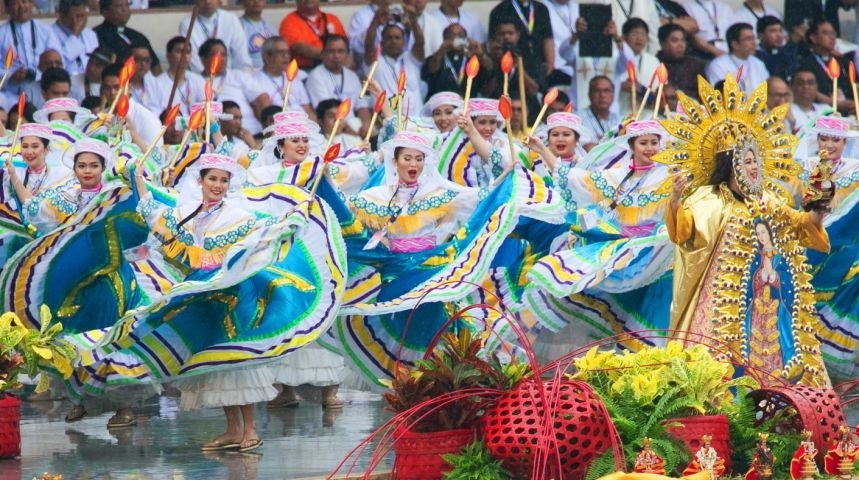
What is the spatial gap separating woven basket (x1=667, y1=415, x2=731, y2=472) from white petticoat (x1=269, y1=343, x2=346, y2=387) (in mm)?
4279

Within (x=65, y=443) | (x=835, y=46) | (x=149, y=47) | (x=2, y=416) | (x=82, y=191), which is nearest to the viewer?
(x=2, y=416)

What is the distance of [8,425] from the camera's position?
8578mm

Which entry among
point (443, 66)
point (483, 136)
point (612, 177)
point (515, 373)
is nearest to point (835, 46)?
point (443, 66)

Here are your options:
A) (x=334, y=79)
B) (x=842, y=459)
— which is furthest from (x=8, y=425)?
(x=334, y=79)

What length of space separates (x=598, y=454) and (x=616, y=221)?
14.6 feet

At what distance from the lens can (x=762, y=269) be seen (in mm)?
8680

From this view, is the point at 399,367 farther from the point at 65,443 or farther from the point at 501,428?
the point at 65,443

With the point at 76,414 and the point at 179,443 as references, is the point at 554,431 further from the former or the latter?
the point at 76,414

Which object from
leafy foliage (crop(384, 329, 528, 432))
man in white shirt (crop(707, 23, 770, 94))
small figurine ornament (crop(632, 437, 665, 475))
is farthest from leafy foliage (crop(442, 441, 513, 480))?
man in white shirt (crop(707, 23, 770, 94))

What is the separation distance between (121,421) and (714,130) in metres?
3.58

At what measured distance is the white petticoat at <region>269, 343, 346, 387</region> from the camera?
10.9 m

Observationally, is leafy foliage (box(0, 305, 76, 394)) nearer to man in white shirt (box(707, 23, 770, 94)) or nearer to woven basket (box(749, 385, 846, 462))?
woven basket (box(749, 385, 846, 462))

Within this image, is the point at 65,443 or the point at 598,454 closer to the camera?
the point at 598,454

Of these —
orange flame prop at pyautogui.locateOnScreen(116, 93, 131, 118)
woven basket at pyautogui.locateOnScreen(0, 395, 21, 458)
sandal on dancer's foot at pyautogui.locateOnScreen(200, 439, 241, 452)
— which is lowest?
sandal on dancer's foot at pyautogui.locateOnScreen(200, 439, 241, 452)
